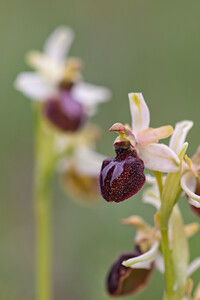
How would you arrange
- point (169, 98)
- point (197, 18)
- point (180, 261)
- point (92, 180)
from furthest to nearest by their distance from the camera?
point (197, 18), point (169, 98), point (92, 180), point (180, 261)

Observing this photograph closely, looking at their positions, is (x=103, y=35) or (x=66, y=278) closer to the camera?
(x=66, y=278)

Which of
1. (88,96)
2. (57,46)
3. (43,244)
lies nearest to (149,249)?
A: (43,244)

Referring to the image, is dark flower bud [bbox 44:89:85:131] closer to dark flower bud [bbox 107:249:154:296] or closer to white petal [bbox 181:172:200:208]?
dark flower bud [bbox 107:249:154:296]

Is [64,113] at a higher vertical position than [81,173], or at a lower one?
higher

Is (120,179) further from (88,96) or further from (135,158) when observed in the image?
(88,96)

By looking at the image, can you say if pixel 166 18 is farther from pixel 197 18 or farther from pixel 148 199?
pixel 148 199

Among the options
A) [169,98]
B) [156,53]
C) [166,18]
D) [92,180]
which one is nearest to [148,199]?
[92,180]
